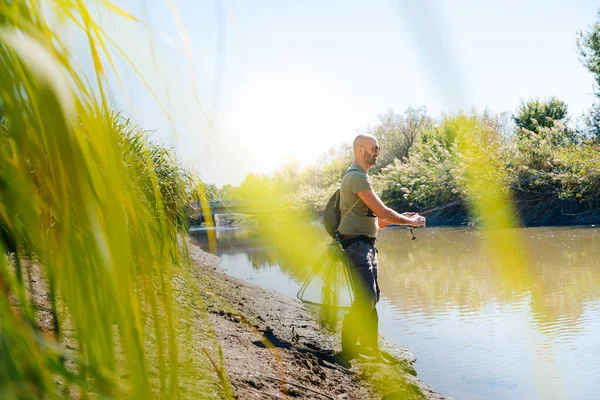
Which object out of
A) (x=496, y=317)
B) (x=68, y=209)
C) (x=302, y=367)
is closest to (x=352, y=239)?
(x=302, y=367)

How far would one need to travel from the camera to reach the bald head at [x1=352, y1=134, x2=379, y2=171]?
4.85 metres

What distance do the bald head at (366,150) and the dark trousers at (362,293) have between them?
0.64m

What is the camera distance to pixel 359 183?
4.79 m

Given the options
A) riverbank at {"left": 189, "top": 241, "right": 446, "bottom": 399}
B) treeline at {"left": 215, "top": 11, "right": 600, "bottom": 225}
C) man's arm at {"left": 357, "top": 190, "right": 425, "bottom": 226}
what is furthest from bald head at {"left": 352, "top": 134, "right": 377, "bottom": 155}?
treeline at {"left": 215, "top": 11, "right": 600, "bottom": 225}

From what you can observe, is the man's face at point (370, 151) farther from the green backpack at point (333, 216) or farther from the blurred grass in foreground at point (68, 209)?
the blurred grass in foreground at point (68, 209)

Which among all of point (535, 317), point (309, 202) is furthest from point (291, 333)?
point (309, 202)

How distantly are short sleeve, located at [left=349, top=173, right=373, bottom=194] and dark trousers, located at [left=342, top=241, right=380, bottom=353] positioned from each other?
1.44ft

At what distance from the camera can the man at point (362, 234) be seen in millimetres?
4797

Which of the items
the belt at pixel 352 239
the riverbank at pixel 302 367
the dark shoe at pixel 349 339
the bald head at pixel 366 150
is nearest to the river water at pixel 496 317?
the riverbank at pixel 302 367

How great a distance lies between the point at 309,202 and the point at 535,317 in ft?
114

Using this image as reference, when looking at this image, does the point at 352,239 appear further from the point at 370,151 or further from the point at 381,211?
the point at 370,151

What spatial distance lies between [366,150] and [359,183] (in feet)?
0.90

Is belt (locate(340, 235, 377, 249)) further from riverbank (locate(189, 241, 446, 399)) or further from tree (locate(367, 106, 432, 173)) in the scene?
tree (locate(367, 106, 432, 173))

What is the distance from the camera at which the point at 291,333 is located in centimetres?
598
